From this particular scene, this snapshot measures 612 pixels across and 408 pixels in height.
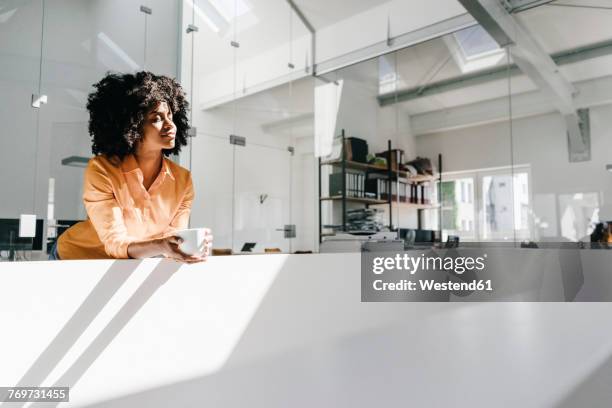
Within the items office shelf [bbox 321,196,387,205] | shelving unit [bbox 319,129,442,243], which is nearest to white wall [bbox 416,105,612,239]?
shelving unit [bbox 319,129,442,243]

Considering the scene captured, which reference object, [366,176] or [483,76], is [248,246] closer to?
[366,176]

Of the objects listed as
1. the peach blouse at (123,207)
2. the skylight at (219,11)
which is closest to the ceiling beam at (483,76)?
the skylight at (219,11)

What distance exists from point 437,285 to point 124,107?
1.12 meters

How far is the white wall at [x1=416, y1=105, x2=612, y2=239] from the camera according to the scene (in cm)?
359

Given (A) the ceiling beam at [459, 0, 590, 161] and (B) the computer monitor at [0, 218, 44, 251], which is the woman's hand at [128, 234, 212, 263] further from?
(A) the ceiling beam at [459, 0, 590, 161]

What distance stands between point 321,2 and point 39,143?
124 inches

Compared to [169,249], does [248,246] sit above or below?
below

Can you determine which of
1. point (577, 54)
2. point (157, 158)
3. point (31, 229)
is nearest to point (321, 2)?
point (577, 54)

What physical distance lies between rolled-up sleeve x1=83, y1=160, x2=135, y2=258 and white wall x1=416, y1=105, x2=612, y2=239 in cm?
372

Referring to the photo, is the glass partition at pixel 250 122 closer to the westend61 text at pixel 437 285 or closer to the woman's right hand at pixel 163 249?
the westend61 text at pixel 437 285

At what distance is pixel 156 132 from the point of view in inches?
49.4

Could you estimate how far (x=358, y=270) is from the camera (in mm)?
1118

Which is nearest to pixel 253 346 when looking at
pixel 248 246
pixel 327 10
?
pixel 248 246

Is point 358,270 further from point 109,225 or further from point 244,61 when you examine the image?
point 244,61
